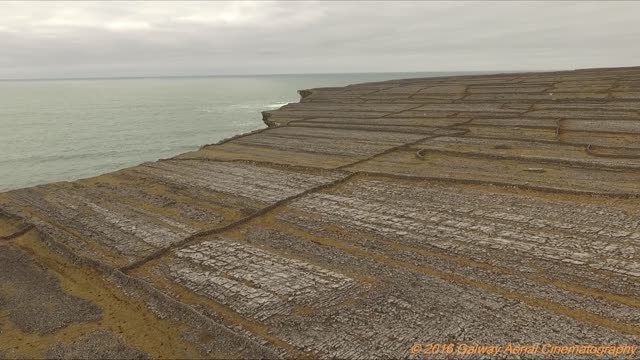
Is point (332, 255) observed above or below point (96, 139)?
below

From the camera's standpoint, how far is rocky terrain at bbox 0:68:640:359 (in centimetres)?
1667

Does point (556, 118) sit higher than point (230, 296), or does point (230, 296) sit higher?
point (556, 118)

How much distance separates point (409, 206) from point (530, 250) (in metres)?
9.36

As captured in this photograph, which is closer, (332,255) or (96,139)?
(332,255)

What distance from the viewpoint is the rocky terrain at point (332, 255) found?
16.7 metres

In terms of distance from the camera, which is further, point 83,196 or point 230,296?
point 83,196

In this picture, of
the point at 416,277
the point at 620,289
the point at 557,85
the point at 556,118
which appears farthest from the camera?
the point at 557,85

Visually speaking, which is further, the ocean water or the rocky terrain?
the ocean water

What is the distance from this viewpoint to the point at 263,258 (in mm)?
23125

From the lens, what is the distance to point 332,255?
915 inches

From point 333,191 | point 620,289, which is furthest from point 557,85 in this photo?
point 620,289

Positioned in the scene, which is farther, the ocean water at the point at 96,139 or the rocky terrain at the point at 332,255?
the ocean water at the point at 96,139

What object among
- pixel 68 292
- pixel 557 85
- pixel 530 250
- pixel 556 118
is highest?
pixel 557 85

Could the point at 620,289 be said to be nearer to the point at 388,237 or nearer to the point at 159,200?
the point at 388,237
